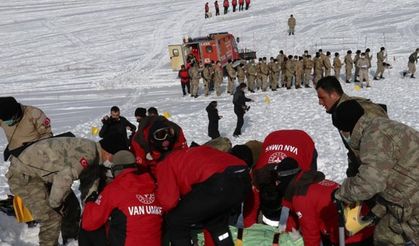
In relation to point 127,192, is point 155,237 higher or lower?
lower

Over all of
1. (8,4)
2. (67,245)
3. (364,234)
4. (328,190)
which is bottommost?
(67,245)

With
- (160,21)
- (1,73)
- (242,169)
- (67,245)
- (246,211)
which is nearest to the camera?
(242,169)

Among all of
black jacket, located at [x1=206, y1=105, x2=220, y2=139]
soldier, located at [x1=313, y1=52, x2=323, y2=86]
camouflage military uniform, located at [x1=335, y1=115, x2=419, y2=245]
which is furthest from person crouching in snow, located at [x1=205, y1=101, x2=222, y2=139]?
camouflage military uniform, located at [x1=335, y1=115, x2=419, y2=245]

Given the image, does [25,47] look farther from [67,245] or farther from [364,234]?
[364,234]

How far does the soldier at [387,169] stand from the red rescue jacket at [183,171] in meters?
0.95

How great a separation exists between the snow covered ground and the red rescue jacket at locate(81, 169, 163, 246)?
2.09 meters

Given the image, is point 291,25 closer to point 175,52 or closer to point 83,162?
point 175,52

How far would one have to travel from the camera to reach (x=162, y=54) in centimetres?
→ 2539

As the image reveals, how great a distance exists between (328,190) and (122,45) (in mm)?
25082

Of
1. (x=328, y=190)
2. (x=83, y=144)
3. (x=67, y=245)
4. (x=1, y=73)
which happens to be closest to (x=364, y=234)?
(x=328, y=190)

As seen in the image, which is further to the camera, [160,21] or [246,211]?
[160,21]

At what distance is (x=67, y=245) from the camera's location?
18.7 ft

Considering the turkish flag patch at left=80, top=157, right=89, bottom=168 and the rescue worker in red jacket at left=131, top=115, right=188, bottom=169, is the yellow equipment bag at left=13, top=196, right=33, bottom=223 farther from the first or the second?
the rescue worker in red jacket at left=131, top=115, right=188, bottom=169

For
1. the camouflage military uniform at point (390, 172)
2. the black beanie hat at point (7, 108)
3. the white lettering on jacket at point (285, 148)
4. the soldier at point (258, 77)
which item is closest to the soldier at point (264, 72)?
the soldier at point (258, 77)
